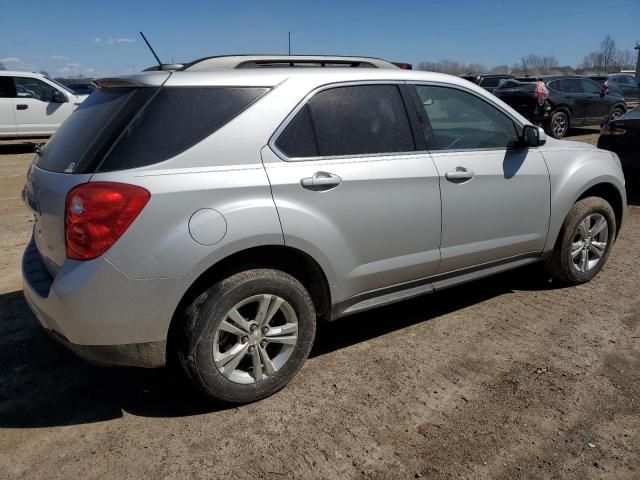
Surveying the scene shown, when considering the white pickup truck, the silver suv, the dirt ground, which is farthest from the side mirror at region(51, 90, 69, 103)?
the silver suv

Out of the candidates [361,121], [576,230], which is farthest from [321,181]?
[576,230]

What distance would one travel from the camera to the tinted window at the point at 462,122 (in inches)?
145

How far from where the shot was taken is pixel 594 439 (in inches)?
109

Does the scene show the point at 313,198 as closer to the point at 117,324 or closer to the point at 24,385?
the point at 117,324

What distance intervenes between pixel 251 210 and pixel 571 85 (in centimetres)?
1484

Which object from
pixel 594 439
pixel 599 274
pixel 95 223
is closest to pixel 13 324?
pixel 95 223

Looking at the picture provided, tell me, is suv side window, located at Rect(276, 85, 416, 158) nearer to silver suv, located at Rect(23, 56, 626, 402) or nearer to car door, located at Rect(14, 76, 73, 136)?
silver suv, located at Rect(23, 56, 626, 402)

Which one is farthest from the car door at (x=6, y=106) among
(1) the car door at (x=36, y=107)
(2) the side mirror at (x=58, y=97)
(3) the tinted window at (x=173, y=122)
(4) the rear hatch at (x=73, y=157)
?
(3) the tinted window at (x=173, y=122)

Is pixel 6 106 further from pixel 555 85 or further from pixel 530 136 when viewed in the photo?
pixel 555 85

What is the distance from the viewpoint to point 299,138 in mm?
3070

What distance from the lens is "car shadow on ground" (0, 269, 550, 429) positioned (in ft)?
9.93

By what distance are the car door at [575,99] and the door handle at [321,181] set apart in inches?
533

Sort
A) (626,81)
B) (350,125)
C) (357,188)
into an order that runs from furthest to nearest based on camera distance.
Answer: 1. (626,81)
2. (350,125)
3. (357,188)

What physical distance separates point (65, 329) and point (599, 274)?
436cm
